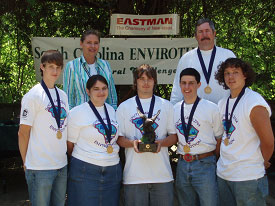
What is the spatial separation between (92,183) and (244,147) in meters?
1.36

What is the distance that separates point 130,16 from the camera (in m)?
5.68

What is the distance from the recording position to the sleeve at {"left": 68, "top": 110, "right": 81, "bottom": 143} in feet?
11.1

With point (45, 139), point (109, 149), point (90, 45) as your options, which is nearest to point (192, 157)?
point (109, 149)

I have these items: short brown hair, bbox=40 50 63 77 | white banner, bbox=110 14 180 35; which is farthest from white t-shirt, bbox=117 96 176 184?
white banner, bbox=110 14 180 35

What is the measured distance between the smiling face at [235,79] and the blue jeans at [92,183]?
1.26 meters

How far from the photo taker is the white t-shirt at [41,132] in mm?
3154

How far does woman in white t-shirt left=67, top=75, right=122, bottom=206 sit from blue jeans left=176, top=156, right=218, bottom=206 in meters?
0.58

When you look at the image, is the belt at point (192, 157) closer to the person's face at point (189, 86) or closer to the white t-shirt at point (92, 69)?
the person's face at point (189, 86)

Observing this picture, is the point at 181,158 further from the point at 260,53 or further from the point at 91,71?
the point at 260,53

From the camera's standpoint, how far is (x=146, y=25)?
5758 mm

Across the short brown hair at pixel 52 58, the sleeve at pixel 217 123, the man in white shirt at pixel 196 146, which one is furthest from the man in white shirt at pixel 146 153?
the short brown hair at pixel 52 58

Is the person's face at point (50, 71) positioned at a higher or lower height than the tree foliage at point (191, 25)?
lower

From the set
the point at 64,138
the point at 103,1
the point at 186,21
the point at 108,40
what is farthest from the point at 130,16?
the point at 64,138

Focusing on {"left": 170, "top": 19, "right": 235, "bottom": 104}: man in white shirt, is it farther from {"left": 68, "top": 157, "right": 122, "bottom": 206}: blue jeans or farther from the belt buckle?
{"left": 68, "top": 157, "right": 122, "bottom": 206}: blue jeans
